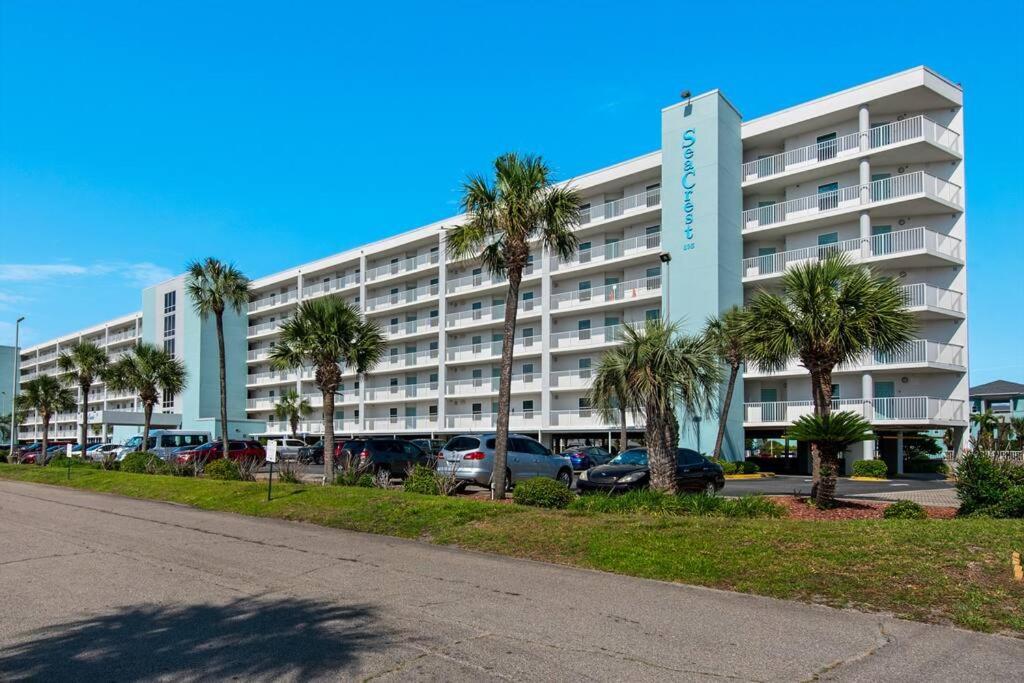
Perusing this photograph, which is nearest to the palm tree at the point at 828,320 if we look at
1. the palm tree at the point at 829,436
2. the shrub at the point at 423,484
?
the palm tree at the point at 829,436

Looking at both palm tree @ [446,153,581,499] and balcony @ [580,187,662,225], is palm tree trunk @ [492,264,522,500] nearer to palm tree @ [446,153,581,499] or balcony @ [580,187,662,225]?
palm tree @ [446,153,581,499]

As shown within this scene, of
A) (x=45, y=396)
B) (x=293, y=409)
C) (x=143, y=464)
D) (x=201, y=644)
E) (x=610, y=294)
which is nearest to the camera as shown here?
(x=201, y=644)

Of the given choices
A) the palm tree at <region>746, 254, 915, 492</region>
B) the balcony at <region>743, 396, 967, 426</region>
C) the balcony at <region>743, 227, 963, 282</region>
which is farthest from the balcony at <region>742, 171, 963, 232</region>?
the palm tree at <region>746, 254, 915, 492</region>

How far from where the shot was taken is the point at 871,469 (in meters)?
33.7

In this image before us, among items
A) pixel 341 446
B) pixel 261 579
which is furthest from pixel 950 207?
pixel 261 579

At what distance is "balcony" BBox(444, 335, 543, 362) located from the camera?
50.9 m

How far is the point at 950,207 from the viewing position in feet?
122

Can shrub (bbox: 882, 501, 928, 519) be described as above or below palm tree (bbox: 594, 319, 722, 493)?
below

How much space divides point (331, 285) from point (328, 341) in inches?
1681

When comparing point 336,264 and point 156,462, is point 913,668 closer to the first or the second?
point 156,462

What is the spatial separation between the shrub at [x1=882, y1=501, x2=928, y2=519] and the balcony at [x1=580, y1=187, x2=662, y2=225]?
3210cm

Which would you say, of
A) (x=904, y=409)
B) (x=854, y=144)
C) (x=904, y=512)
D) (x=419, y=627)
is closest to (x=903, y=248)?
(x=854, y=144)

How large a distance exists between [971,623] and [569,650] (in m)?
4.04

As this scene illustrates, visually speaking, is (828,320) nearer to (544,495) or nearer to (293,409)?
(544,495)
